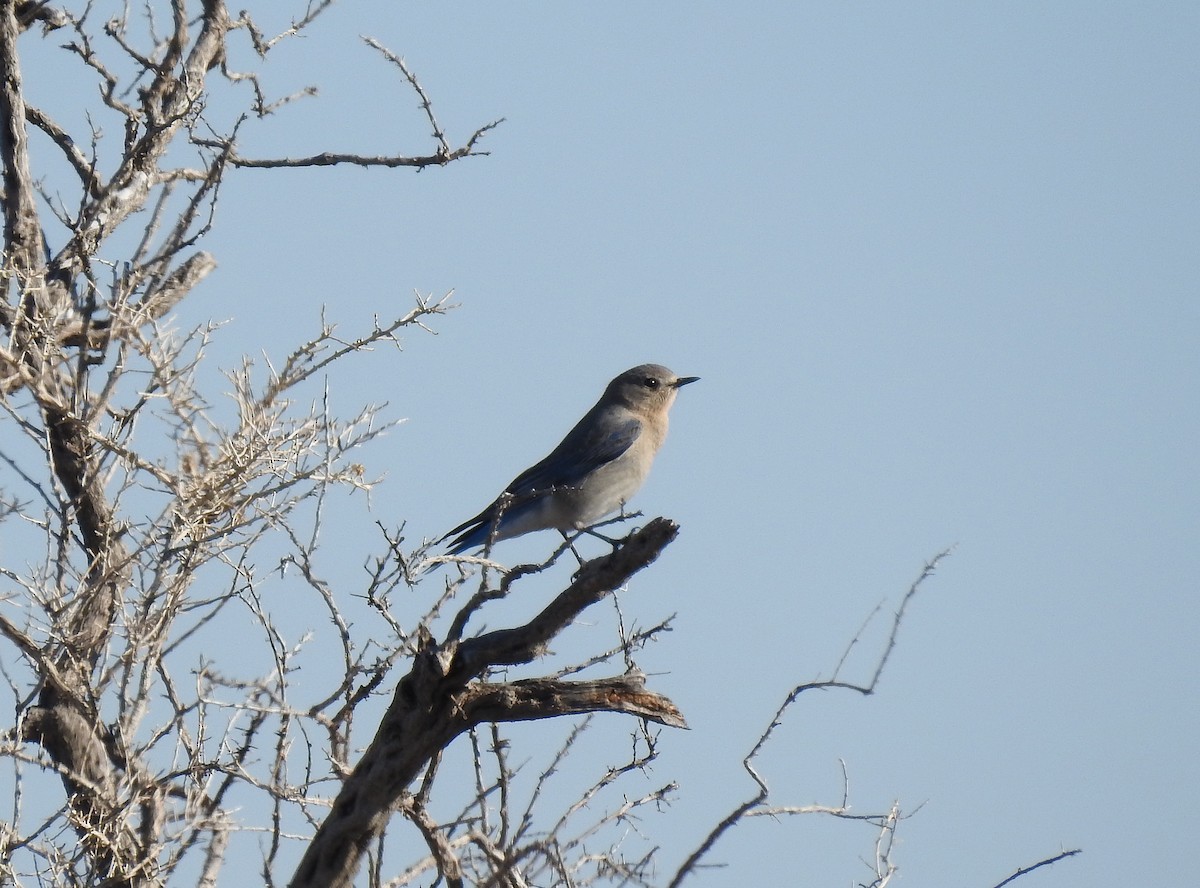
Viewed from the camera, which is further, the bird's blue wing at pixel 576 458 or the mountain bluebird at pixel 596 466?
the bird's blue wing at pixel 576 458

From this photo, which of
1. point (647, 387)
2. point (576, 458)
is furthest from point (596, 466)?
point (647, 387)

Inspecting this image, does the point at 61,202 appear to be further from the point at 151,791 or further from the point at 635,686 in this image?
the point at 635,686

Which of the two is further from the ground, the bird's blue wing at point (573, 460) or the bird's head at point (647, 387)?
the bird's head at point (647, 387)

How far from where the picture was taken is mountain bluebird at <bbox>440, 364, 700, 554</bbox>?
7.73 metres

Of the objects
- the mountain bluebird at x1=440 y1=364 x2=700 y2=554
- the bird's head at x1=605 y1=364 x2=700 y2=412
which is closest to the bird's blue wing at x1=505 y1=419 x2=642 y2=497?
the mountain bluebird at x1=440 y1=364 x2=700 y2=554

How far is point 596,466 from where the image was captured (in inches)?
324

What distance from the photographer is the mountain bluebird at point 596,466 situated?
7.73 m

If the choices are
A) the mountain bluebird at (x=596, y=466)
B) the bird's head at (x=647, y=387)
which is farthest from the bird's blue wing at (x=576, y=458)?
the bird's head at (x=647, y=387)

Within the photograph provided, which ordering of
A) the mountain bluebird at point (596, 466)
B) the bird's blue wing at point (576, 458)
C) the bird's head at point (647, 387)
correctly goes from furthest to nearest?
1. the bird's head at point (647, 387)
2. the bird's blue wing at point (576, 458)
3. the mountain bluebird at point (596, 466)

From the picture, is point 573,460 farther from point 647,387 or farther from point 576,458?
point 647,387

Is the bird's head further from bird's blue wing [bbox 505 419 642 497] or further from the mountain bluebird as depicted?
bird's blue wing [bbox 505 419 642 497]

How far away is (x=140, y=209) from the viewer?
702 cm

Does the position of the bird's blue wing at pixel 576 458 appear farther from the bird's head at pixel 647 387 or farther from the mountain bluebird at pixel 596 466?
the bird's head at pixel 647 387

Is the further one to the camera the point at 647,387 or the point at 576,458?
the point at 647,387
